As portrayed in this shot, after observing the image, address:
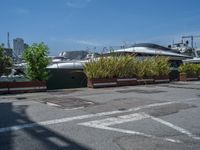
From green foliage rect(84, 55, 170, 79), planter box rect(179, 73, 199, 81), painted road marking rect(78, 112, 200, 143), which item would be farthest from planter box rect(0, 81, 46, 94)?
planter box rect(179, 73, 199, 81)

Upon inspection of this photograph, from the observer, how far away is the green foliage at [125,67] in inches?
888

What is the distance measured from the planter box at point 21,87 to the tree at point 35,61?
0.61 metres

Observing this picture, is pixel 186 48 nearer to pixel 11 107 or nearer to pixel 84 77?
pixel 84 77

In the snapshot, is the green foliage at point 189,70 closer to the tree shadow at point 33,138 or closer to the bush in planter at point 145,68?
the bush in planter at point 145,68

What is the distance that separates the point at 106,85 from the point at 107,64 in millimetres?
1538

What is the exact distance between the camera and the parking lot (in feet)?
21.7

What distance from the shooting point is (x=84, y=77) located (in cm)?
2358

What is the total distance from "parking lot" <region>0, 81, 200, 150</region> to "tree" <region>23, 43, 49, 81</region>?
727 centimetres

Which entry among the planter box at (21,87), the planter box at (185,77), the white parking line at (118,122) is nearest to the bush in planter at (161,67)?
the planter box at (185,77)

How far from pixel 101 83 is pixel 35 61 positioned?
485cm

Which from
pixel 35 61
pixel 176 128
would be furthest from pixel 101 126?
pixel 35 61

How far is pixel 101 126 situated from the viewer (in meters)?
8.39

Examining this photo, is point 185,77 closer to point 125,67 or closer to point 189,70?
point 189,70

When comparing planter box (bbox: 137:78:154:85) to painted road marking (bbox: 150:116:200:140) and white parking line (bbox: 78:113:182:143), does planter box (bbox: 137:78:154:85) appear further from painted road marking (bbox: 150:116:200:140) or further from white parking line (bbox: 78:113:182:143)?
painted road marking (bbox: 150:116:200:140)
